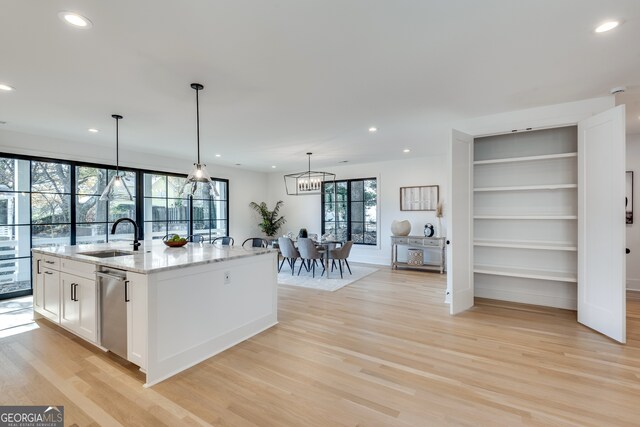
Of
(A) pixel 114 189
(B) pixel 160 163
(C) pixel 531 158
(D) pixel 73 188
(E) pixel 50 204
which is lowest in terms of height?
(E) pixel 50 204

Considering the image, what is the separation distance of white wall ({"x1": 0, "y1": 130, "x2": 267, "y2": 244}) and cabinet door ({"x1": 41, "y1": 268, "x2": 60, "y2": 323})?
8.54 feet

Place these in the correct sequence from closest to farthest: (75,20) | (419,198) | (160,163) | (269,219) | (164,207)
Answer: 1. (75,20)
2. (160,163)
3. (164,207)
4. (419,198)
5. (269,219)

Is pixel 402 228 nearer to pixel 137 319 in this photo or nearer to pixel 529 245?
pixel 529 245

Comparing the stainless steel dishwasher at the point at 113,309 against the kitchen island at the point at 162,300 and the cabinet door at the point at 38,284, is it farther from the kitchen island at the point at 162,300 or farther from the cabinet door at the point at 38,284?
the cabinet door at the point at 38,284

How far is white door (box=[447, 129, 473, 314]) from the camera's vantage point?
3877mm

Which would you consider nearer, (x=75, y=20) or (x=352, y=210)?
(x=75, y=20)

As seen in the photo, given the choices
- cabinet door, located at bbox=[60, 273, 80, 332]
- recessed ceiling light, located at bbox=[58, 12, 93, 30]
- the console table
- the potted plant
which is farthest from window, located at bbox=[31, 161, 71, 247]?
the console table

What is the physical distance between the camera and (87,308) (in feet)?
9.58

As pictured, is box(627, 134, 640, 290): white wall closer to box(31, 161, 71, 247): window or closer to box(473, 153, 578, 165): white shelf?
box(473, 153, 578, 165): white shelf

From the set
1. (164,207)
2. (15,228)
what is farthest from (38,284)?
(164,207)

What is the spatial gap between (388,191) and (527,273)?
391 centimetres

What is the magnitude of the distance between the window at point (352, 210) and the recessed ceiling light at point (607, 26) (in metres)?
5.75

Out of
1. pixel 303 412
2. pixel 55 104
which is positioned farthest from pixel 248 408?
pixel 55 104

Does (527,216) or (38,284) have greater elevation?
(527,216)
